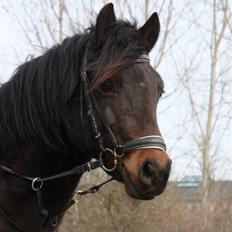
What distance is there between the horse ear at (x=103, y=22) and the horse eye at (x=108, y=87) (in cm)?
31

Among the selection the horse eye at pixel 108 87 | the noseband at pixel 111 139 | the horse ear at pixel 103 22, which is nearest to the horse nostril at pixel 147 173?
the noseband at pixel 111 139

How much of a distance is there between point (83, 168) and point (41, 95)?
553 mm

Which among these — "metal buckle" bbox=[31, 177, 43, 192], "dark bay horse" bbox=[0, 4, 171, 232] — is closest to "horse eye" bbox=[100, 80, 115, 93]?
"dark bay horse" bbox=[0, 4, 171, 232]

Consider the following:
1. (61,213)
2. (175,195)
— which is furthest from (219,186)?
(61,213)

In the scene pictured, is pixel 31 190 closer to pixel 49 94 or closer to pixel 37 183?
pixel 37 183

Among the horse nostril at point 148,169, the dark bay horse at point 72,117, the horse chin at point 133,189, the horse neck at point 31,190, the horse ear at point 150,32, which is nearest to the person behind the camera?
the horse nostril at point 148,169

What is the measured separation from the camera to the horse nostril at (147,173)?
9.64ft

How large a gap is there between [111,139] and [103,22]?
0.77 m

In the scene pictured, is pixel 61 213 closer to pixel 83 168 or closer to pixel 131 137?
pixel 83 168

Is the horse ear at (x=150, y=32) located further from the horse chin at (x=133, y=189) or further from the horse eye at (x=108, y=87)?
the horse chin at (x=133, y=189)

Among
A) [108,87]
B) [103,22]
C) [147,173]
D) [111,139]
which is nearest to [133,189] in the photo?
[147,173]

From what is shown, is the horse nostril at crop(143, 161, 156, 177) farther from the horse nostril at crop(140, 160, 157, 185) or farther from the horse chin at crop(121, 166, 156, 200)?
the horse chin at crop(121, 166, 156, 200)

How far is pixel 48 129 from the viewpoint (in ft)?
11.2

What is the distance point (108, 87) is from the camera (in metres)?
3.25
